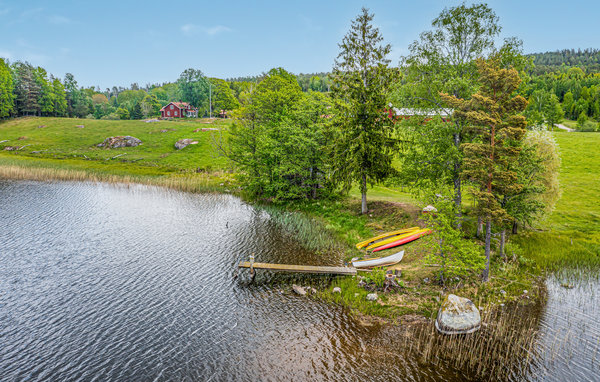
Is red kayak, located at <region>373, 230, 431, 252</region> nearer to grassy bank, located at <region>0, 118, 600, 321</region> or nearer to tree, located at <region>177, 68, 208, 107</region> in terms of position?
grassy bank, located at <region>0, 118, 600, 321</region>

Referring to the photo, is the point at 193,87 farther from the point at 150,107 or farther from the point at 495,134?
the point at 495,134

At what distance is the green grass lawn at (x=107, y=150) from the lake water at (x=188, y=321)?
30.9 metres

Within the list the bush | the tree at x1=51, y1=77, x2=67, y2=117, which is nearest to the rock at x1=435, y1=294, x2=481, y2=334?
the bush

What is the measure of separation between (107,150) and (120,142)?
167 inches

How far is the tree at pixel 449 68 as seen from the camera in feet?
76.3

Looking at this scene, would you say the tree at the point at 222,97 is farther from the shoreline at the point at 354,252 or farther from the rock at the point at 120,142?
the shoreline at the point at 354,252

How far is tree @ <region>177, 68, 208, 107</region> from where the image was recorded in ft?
394

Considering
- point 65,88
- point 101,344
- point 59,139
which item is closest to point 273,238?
point 101,344

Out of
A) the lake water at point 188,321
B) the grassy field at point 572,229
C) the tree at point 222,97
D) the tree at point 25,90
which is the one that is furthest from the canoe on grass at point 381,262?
the tree at point 25,90

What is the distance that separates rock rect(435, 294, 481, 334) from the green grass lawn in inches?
1745

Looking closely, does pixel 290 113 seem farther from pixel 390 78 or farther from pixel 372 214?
pixel 372 214

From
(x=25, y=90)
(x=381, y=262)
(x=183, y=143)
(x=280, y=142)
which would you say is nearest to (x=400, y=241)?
(x=381, y=262)

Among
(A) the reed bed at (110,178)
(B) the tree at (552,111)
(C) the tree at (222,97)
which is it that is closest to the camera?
(A) the reed bed at (110,178)

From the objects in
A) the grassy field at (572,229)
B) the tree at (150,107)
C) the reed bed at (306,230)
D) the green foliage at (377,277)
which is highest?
the tree at (150,107)
